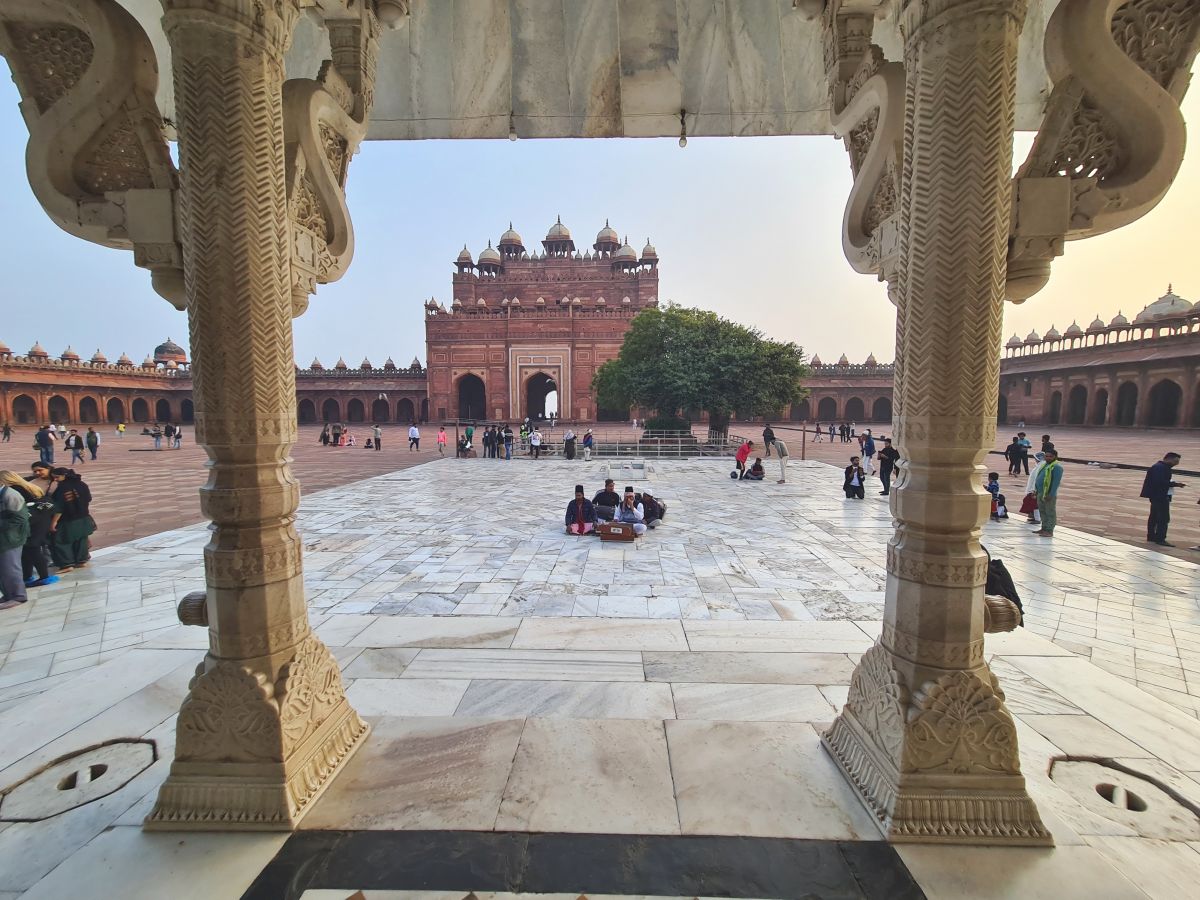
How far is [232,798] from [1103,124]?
406 centimetres

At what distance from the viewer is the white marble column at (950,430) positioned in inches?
74.6

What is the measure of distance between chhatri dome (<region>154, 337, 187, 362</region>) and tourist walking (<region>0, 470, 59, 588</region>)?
58.4 m

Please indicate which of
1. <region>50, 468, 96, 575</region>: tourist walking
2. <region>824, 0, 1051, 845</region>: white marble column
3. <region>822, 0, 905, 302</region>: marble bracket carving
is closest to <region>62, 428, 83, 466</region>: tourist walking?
<region>50, 468, 96, 575</region>: tourist walking

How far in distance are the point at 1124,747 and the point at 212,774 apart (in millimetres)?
3957

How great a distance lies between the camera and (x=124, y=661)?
139 inches

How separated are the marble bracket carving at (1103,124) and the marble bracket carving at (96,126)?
3.24 m

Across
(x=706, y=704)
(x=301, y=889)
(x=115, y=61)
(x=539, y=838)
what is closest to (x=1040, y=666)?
(x=706, y=704)

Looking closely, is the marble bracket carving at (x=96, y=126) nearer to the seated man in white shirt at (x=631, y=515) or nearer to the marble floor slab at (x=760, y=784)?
the marble floor slab at (x=760, y=784)

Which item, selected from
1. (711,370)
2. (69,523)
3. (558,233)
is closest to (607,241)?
(558,233)

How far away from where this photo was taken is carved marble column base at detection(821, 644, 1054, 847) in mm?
1881

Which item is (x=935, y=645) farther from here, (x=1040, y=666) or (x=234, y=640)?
(x=234, y=640)

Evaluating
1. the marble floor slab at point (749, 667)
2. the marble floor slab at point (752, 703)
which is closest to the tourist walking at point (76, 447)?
the marble floor slab at point (749, 667)

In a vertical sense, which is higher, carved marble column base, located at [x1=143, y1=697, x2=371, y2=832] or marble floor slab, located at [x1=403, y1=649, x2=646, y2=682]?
carved marble column base, located at [x1=143, y1=697, x2=371, y2=832]

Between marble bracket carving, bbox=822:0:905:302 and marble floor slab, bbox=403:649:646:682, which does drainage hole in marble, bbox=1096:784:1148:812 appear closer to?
marble floor slab, bbox=403:649:646:682
